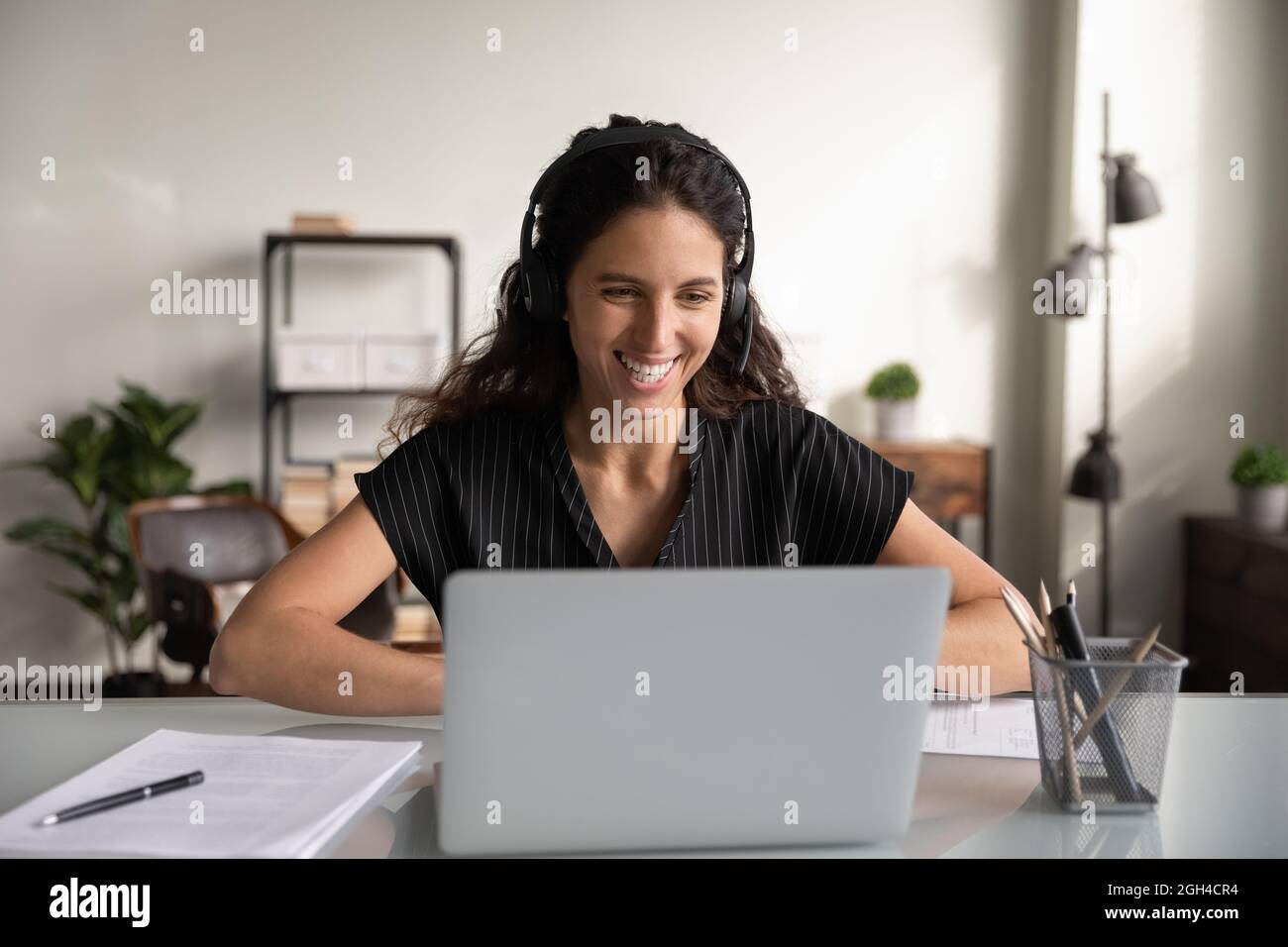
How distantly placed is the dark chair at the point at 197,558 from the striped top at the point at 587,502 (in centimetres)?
97

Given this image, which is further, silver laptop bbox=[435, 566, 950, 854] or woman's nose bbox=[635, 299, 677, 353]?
woman's nose bbox=[635, 299, 677, 353]

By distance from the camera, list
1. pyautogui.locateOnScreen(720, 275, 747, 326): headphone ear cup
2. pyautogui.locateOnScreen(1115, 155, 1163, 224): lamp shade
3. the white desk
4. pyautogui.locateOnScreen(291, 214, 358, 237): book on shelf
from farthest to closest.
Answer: pyautogui.locateOnScreen(291, 214, 358, 237): book on shelf → pyautogui.locateOnScreen(1115, 155, 1163, 224): lamp shade → pyautogui.locateOnScreen(720, 275, 747, 326): headphone ear cup → the white desk

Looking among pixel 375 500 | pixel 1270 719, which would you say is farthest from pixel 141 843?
pixel 1270 719

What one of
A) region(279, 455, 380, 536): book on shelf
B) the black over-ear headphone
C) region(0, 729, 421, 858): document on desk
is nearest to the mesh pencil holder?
region(0, 729, 421, 858): document on desk

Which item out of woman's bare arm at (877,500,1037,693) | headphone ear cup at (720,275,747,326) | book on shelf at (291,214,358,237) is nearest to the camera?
woman's bare arm at (877,500,1037,693)

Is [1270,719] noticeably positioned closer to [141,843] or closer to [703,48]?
[141,843]

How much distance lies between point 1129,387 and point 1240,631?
864 mm

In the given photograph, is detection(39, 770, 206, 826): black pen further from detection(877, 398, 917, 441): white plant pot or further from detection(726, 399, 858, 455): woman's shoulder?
detection(877, 398, 917, 441): white plant pot

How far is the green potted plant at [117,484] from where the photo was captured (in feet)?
12.0

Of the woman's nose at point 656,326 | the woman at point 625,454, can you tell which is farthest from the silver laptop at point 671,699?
the woman's nose at point 656,326

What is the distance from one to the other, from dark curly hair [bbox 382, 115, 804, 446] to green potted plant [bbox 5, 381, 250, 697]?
2.19m

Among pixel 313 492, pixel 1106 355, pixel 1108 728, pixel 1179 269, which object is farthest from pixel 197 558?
pixel 1179 269

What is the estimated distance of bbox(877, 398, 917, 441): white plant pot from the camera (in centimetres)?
389

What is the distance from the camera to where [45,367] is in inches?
156
